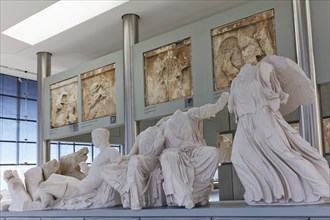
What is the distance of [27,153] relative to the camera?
55.8 feet

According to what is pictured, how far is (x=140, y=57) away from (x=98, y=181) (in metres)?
3.61

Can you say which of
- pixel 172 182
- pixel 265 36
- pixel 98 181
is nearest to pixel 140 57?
pixel 265 36

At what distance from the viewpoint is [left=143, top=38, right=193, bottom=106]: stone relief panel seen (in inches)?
328

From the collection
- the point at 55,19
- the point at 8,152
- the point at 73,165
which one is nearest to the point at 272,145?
the point at 73,165

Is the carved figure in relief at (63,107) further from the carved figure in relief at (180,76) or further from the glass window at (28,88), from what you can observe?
the glass window at (28,88)

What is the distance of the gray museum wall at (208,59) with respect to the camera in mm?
6586

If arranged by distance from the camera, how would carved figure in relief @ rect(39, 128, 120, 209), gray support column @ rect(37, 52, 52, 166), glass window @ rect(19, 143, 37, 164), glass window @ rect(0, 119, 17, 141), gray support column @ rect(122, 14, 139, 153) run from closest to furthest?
carved figure in relief @ rect(39, 128, 120, 209), gray support column @ rect(122, 14, 139, 153), gray support column @ rect(37, 52, 52, 166), glass window @ rect(0, 119, 17, 141), glass window @ rect(19, 143, 37, 164)

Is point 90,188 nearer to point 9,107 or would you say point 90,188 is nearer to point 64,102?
point 64,102

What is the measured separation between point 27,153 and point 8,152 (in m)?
0.86

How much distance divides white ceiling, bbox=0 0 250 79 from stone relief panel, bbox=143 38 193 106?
111 cm

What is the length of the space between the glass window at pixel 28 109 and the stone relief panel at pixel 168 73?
953 centimetres

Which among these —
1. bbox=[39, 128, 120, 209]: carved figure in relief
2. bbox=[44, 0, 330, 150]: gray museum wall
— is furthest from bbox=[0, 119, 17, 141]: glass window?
bbox=[39, 128, 120, 209]: carved figure in relief

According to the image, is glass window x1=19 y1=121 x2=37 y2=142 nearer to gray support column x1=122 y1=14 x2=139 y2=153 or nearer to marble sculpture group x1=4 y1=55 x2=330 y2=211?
gray support column x1=122 y1=14 x2=139 y2=153

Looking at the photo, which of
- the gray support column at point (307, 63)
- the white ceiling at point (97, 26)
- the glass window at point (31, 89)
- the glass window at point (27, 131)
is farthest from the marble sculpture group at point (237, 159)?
the glass window at point (31, 89)
